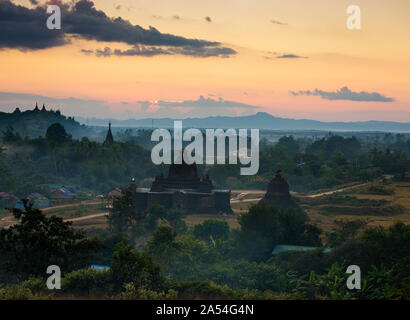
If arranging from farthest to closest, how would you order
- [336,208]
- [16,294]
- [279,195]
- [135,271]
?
[336,208] < [279,195] < [135,271] < [16,294]

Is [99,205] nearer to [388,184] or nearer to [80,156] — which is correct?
[80,156]

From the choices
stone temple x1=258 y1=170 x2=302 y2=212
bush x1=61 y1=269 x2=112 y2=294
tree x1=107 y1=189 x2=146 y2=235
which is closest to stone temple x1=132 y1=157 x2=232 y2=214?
stone temple x1=258 y1=170 x2=302 y2=212

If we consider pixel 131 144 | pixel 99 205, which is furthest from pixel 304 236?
pixel 131 144

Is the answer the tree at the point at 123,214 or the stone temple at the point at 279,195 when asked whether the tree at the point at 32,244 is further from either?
the stone temple at the point at 279,195

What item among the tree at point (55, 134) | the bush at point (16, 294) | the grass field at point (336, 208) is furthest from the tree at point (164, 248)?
the tree at point (55, 134)

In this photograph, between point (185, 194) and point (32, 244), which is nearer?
point (32, 244)

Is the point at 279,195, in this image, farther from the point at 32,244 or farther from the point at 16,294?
the point at 16,294

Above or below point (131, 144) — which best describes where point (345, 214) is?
below

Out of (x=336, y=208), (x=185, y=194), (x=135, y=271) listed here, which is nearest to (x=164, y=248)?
(x=135, y=271)
